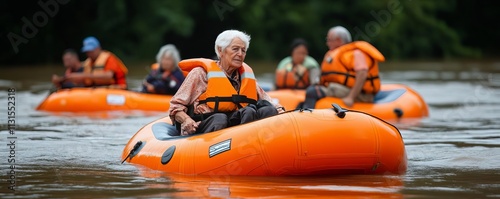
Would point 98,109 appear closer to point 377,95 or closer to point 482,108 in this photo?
point 377,95

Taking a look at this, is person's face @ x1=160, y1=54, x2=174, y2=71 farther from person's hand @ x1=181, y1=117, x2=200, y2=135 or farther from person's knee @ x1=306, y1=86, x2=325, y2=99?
person's hand @ x1=181, y1=117, x2=200, y2=135

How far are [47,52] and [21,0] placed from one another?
2254mm

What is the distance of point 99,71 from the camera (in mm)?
11898

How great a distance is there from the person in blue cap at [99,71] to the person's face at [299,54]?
2205mm

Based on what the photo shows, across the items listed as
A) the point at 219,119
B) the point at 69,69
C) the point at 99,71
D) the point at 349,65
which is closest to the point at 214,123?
the point at 219,119

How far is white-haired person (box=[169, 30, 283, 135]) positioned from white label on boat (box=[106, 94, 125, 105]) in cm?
502

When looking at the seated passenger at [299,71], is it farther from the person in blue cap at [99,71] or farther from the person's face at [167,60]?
the person in blue cap at [99,71]

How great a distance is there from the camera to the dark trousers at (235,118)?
235 inches

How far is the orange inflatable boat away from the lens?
9906 millimetres

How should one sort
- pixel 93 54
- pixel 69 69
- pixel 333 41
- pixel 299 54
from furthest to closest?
1. pixel 69 69
2. pixel 93 54
3. pixel 299 54
4. pixel 333 41

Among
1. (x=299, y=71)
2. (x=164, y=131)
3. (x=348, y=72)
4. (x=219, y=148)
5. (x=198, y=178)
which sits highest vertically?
(x=299, y=71)

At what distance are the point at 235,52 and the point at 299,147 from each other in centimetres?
89

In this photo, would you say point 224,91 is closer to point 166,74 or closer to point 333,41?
point 333,41

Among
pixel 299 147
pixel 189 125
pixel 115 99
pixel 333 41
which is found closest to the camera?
pixel 299 147
